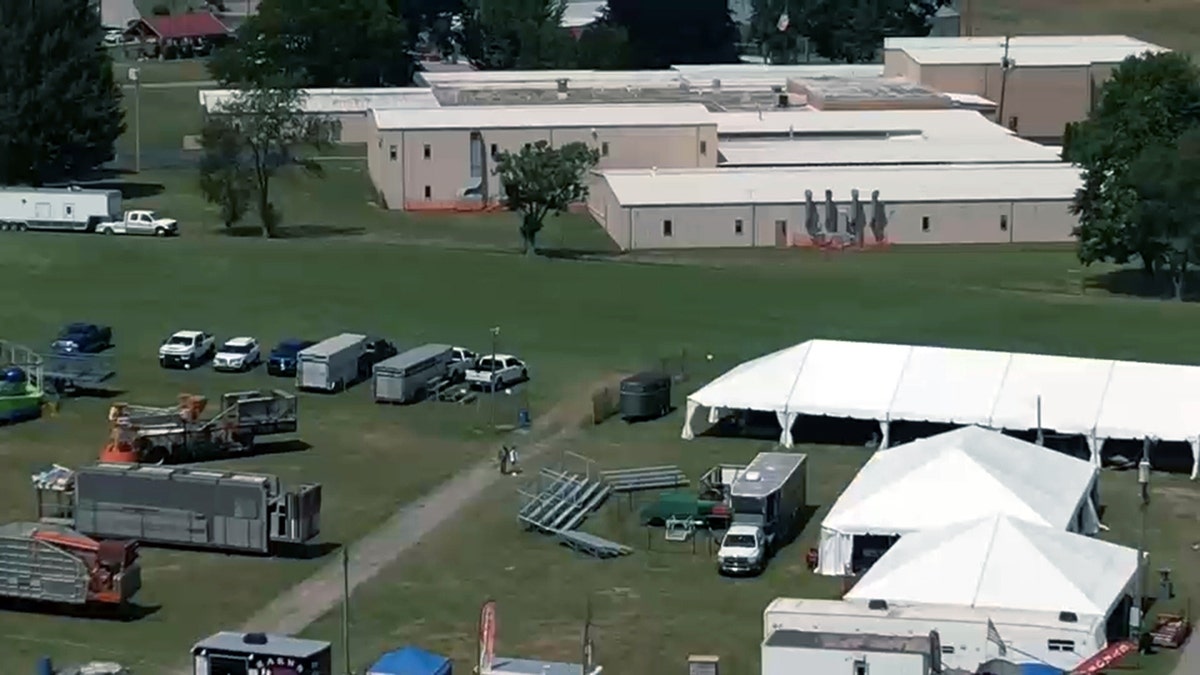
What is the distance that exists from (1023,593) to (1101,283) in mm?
29902

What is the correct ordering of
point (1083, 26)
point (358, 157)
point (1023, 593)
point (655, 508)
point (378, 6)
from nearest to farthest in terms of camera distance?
point (1023, 593)
point (655, 508)
point (358, 157)
point (378, 6)
point (1083, 26)

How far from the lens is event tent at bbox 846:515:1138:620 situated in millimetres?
30250

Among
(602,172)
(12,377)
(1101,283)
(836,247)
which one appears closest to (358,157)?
(602,172)

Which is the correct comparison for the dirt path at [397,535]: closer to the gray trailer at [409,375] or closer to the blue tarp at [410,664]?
the gray trailer at [409,375]

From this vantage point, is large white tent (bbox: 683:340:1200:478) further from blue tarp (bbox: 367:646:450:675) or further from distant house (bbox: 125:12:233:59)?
distant house (bbox: 125:12:233:59)

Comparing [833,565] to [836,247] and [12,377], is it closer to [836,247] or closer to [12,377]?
[12,377]

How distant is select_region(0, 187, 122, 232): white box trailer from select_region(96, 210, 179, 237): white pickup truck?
34cm

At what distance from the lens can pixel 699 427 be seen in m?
42.3

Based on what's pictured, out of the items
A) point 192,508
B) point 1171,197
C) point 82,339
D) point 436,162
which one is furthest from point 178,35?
point 192,508

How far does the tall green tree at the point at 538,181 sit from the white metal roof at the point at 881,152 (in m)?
11.1

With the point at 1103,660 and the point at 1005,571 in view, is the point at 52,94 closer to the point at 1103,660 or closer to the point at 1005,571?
the point at 1005,571

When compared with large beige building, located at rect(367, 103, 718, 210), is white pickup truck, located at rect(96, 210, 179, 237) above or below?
below

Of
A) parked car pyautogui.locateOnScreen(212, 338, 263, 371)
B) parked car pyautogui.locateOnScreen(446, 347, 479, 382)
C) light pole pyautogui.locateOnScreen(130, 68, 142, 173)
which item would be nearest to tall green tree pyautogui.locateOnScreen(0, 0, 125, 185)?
light pole pyautogui.locateOnScreen(130, 68, 142, 173)

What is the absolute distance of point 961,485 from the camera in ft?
115
